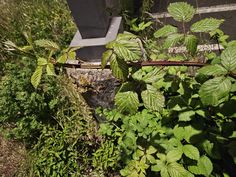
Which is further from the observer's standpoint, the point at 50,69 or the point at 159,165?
the point at 159,165

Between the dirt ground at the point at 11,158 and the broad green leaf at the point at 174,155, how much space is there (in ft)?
5.27

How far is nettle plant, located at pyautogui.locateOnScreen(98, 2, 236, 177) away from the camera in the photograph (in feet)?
4.05

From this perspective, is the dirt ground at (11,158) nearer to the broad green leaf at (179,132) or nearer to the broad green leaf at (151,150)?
the broad green leaf at (151,150)

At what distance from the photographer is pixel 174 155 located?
5.84ft

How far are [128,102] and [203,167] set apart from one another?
739 mm

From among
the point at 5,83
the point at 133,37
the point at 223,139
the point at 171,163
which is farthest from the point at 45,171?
the point at 133,37

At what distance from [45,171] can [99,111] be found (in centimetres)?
70

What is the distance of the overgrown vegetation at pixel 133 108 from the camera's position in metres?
1.32

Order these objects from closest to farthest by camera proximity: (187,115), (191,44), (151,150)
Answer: (191,44) < (187,115) < (151,150)

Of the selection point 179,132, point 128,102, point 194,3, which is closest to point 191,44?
point 128,102

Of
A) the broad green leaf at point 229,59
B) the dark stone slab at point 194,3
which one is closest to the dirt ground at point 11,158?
the dark stone slab at point 194,3

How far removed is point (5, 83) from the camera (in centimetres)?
284

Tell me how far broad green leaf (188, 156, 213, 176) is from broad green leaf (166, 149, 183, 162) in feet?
0.40

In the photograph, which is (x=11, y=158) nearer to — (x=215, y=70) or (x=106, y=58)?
(x=106, y=58)
